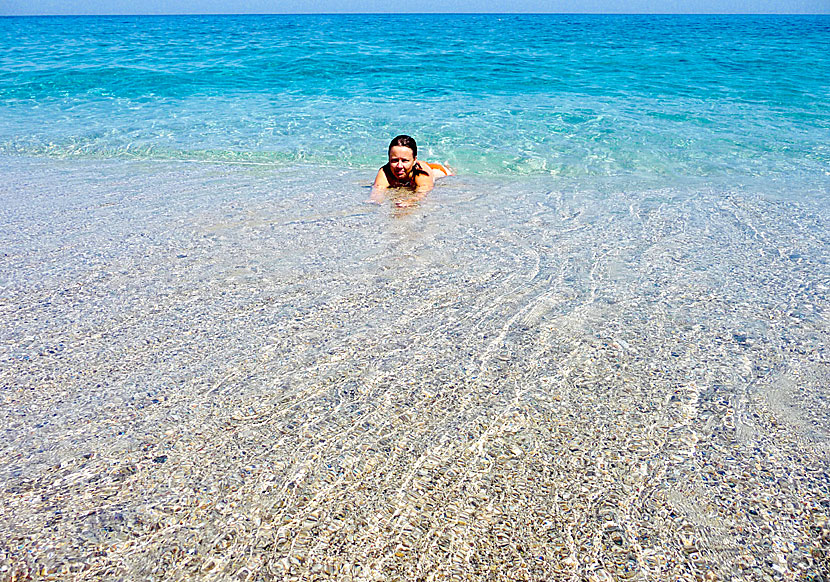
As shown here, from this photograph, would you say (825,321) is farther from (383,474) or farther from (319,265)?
(319,265)

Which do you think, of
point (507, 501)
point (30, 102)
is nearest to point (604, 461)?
point (507, 501)

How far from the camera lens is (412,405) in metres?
2.53

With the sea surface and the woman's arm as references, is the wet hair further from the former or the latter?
the sea surface

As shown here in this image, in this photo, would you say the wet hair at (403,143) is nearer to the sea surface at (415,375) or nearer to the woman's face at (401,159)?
the woman's face at (401,159)

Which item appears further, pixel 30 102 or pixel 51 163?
pixel 30 102

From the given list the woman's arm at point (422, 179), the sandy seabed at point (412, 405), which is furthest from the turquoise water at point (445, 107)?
the sandy seabed at point (412, 405)

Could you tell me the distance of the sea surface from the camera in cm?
188

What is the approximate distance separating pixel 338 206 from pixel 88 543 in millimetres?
4030

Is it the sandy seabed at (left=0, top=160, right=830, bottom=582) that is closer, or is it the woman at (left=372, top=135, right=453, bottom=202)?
the sandy seabed at (left=0, top=160, right=830, bottom=582)

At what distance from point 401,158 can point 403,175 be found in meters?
0.18

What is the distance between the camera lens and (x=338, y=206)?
555 centimetres

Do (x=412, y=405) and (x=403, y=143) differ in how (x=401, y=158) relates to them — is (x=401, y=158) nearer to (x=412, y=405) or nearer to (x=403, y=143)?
(x=403, y=143)

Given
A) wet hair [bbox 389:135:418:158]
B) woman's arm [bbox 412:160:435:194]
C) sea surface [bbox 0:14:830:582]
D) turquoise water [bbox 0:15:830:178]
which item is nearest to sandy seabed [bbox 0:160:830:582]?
sea surface [bbox 0:14:830:582]

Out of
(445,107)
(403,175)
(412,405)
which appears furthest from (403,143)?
(445,107)
